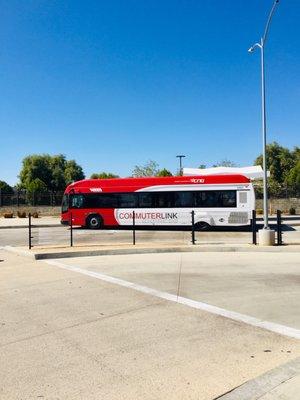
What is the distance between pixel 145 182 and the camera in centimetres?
2772

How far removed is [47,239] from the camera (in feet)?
75.6

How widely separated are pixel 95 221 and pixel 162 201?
4394mm

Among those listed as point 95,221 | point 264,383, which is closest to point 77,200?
point 95,221

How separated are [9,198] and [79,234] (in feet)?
83.4

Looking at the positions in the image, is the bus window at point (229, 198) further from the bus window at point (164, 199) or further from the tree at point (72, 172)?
the tree at point (72, 172)

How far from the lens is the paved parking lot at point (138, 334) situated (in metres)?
4.88

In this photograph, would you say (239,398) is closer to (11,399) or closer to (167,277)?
(11,399)

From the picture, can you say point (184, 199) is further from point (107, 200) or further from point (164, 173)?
point (164, 173)

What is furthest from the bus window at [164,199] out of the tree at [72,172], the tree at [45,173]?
the tree at [72,172]

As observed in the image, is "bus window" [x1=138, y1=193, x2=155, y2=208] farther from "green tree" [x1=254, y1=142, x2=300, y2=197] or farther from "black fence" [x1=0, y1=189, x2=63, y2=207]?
"green tree" [x1=254, y1=142, x2=300, y2=197]

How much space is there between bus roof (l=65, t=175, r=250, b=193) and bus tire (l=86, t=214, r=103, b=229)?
158 cm

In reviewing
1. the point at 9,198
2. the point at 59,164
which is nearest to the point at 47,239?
the point at 9,198

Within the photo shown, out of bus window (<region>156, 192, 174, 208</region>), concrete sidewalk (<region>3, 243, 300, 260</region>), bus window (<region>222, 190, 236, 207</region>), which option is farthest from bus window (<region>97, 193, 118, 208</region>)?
concrete sidewalk (<region>3, 243, 300, 260</region>)

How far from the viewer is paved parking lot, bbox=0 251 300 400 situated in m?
4.88
